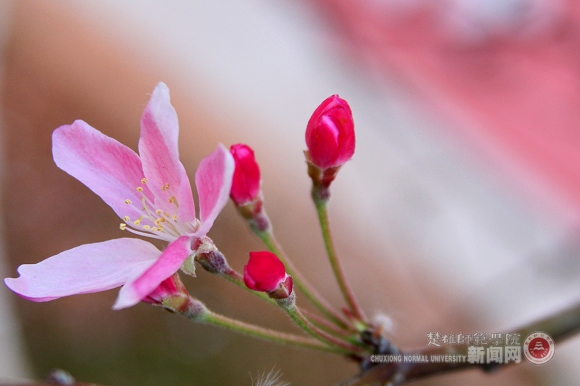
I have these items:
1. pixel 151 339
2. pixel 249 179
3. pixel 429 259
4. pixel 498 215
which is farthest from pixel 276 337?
pixel 498 215

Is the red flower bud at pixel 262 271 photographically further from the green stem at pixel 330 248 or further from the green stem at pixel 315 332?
the green stem at pixel 330 248

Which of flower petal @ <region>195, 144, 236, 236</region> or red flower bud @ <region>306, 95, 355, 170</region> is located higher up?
red flower bud @ <region>306, 95, 355, 170</region>

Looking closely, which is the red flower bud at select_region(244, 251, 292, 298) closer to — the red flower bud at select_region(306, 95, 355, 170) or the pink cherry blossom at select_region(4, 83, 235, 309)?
the pink cherry blossom at select_region(4, 83, 235, 309)

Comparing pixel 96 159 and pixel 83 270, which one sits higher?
pixel 96 159

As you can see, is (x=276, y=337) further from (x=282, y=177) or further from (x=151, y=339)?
(x=282, y=177)

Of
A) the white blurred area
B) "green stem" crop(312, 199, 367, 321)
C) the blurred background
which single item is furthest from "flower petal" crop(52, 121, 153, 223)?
the white blurred area

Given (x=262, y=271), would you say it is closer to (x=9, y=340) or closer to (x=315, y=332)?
(x=315, y=332)

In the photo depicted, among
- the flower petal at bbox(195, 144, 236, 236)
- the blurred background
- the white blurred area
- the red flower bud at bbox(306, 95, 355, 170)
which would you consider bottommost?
the white blurred area

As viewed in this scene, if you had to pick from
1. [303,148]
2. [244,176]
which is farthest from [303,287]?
[303,148]
